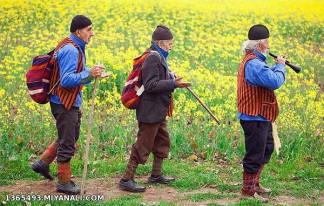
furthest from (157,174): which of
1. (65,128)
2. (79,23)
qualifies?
(79,23)

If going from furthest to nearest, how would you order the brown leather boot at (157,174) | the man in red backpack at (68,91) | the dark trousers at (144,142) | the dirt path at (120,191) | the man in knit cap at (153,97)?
1. the brown leather boot at (157,174)
2. the dark trousers at (144,142)
3. the dirt path at (120,191)
4. the man in knit cap at (153,97)
5. the man in red backpack at (68,91)

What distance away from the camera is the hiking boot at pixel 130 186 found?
596 cm

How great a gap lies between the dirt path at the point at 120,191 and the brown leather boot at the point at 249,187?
4.3 inches

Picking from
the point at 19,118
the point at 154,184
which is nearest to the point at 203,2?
the point at 19,118

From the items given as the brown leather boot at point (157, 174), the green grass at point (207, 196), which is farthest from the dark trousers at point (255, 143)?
the brown leather boot at point (157, 174)

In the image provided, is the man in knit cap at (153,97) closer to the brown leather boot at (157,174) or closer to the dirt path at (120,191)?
the dirt path at (120,191)

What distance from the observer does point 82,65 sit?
565 cm

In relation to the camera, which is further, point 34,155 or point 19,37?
point 19,37

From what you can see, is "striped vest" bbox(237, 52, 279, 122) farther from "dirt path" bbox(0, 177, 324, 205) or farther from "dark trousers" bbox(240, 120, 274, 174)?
"dirt path" bbox(0, 177, 324, 205)

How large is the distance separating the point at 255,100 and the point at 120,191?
1.78 metres

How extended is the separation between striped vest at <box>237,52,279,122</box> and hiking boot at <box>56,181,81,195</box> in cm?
191

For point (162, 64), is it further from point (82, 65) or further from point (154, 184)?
point (154, 184)

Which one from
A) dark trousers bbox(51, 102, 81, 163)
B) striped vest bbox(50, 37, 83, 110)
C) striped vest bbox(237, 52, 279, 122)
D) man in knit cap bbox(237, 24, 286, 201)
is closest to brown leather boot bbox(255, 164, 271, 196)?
man in knit cap bbox(237, 24, 286, 201)

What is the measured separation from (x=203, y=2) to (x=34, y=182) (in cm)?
1289
